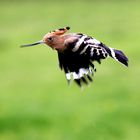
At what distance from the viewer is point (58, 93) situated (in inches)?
255

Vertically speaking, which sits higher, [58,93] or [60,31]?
[60,31]

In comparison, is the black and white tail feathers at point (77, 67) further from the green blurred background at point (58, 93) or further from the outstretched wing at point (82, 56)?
the green blurred background at point (58, 93)

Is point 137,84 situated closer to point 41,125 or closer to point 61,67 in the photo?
point 41,125

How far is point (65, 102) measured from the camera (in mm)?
6148

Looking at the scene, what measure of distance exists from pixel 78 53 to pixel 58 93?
221 inches

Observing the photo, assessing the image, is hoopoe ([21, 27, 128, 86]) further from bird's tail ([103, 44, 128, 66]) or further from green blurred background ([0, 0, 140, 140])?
green blurred background ([0, 0, 140, 140])

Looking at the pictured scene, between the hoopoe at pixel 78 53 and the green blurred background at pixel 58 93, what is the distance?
2.81 meters

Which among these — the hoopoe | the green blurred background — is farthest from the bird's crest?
the green blurred background

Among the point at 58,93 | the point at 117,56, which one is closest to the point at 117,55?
Result: the point at 117,56

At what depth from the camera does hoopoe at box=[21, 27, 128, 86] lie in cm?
86

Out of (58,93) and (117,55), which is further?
(58,93)

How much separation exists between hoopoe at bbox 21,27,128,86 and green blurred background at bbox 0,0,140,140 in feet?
9.23

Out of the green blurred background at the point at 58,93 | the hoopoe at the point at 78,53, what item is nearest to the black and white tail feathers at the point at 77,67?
the hoopoe at the point at 78,53

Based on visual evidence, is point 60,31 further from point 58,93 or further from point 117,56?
point 58,93
